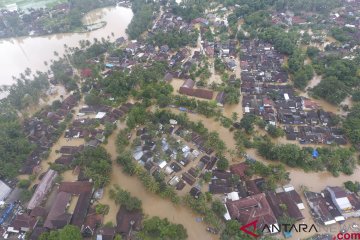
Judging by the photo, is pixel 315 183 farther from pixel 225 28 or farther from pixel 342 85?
pixel 225 28

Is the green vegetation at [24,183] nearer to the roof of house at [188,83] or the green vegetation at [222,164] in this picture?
the green vegetation at [222,164]

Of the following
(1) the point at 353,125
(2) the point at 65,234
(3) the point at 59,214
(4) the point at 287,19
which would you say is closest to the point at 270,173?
(1) the point at 353,125

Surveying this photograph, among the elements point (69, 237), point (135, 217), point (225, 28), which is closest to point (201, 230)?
point (135, 217)

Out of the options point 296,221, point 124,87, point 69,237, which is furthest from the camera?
point 124,87

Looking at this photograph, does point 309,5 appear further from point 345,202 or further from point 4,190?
point 4,190

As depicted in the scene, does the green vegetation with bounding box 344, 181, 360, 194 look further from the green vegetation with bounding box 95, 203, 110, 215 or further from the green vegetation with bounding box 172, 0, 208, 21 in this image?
the green vegetation with bounding box 172, 0, 208, 21
